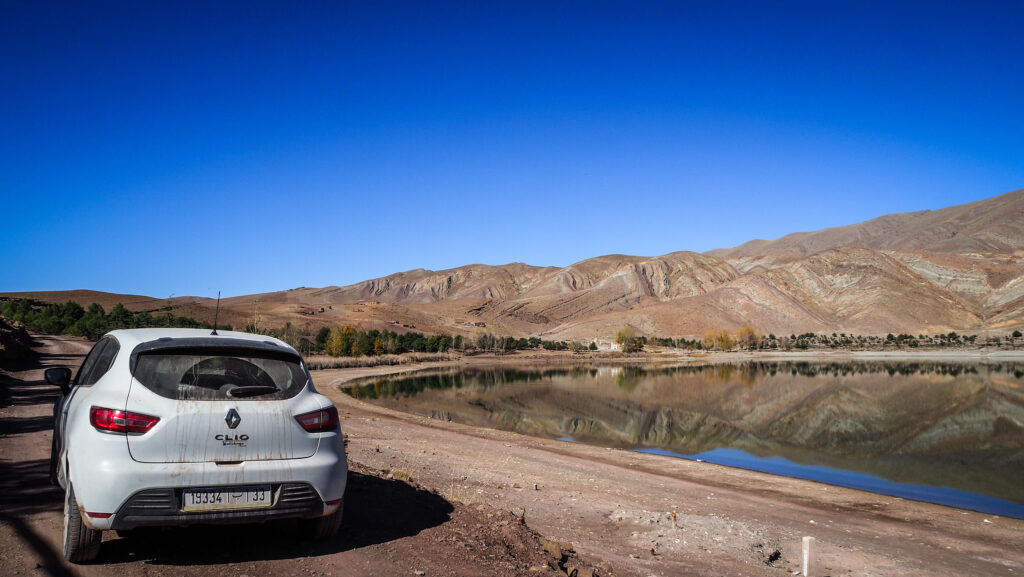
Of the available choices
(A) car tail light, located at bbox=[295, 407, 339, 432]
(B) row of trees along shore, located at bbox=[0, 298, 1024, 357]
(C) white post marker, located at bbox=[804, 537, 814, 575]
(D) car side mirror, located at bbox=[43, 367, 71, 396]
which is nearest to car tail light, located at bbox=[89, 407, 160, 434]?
(A) car tail light, located at bbox=[295, 407, 339, 432]

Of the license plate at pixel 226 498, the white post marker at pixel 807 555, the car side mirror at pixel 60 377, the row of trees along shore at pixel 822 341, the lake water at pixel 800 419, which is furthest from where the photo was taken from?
the row of trees along shore at pixel 822 341

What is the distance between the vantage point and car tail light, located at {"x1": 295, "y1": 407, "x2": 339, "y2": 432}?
204 inches

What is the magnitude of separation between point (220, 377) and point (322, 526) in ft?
5.68

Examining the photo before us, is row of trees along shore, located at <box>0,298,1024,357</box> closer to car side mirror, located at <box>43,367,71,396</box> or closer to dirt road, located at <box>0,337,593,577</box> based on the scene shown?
car side mirror, located at <box>43,367,71,396</box>

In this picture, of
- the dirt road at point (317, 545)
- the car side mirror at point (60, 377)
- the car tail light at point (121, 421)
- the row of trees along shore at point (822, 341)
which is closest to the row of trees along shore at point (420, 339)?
the row of trees along shore at point (822, 341)

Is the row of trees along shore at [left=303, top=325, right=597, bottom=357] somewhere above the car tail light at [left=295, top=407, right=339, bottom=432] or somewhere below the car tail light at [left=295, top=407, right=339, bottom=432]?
below

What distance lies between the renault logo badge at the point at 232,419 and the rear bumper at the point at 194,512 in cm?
59

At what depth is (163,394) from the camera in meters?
4.82

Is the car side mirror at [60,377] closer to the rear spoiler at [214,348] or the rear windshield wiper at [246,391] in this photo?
the rear spoiler at [214,348]

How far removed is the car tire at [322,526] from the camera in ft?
18.4

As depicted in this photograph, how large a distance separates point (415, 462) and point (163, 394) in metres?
9.57

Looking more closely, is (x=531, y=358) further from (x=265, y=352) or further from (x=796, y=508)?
(x=265, y=352)

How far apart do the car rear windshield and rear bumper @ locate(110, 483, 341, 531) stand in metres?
0.74

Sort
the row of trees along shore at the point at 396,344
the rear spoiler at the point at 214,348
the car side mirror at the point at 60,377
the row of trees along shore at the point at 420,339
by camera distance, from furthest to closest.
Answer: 1. the row of trees along shore at the point at 396,344
2. the row of trees along shore at the point at 420,339
3. the car side mirror at the point at 60,377
4. the rear spoiler at the point at 214,348
